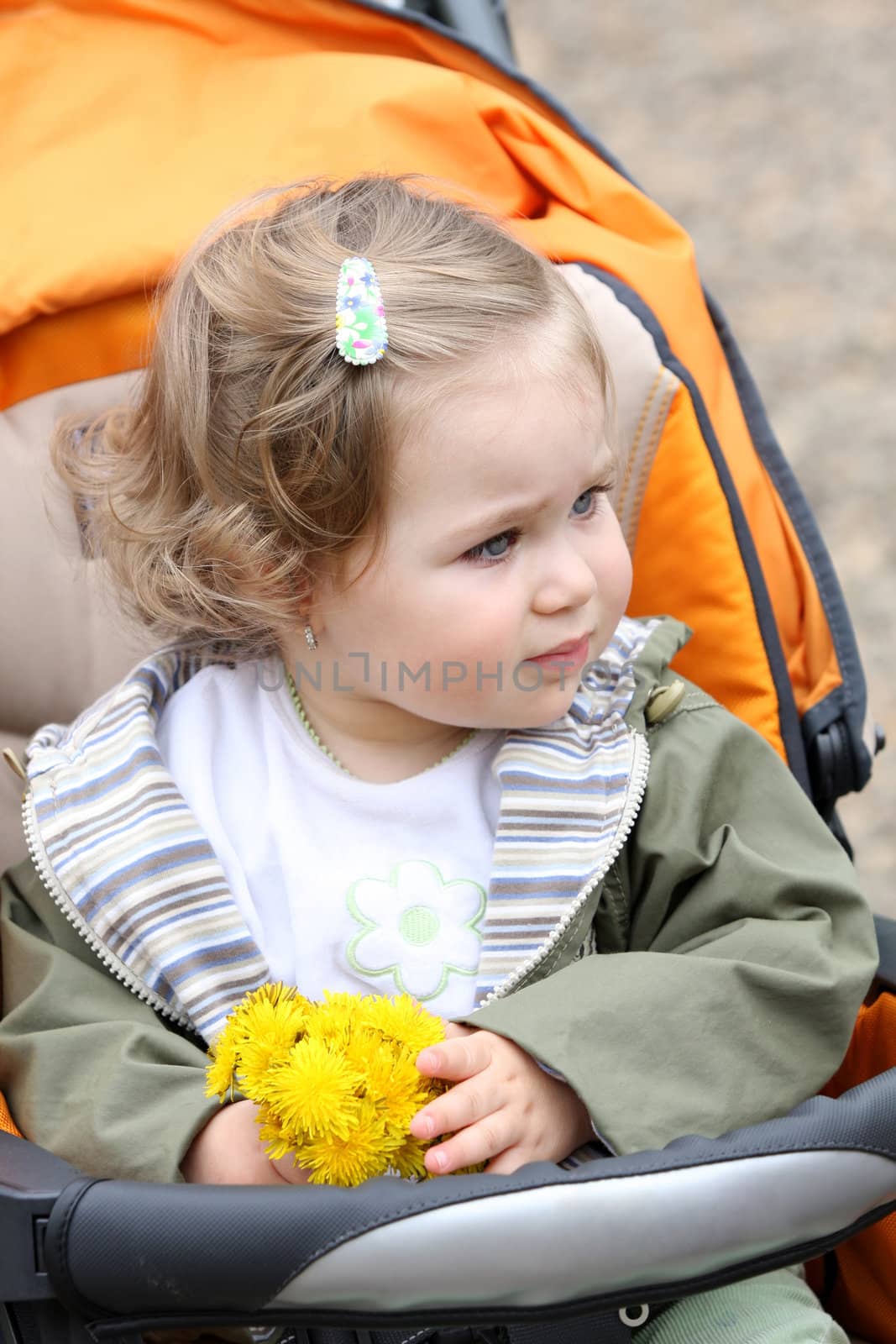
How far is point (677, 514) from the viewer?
1.30 meters

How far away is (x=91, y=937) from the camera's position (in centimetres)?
110

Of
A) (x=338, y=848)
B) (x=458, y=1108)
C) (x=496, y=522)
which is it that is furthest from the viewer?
(x=338, y=848)

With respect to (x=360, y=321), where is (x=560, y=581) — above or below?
below

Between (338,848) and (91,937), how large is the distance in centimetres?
18

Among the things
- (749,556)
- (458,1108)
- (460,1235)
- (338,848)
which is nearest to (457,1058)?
(458,1108)

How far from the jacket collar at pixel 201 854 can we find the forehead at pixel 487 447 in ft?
0.68

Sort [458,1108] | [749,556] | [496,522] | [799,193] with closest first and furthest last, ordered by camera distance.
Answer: [458,1108], [496,522], [749,556], [799,193]

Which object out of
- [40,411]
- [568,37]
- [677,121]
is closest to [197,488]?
[40,411]

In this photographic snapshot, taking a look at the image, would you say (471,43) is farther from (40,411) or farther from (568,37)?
(568,37)

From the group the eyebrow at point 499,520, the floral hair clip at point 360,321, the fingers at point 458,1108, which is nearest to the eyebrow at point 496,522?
the eyebrow at point 499,520

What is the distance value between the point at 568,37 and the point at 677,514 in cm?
Answer: 333

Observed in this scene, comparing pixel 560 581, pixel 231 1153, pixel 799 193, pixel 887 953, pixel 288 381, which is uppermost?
pixel 799 193

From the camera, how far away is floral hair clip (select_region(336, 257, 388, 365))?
102cm

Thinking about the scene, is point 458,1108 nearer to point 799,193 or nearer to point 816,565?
point 816,565
